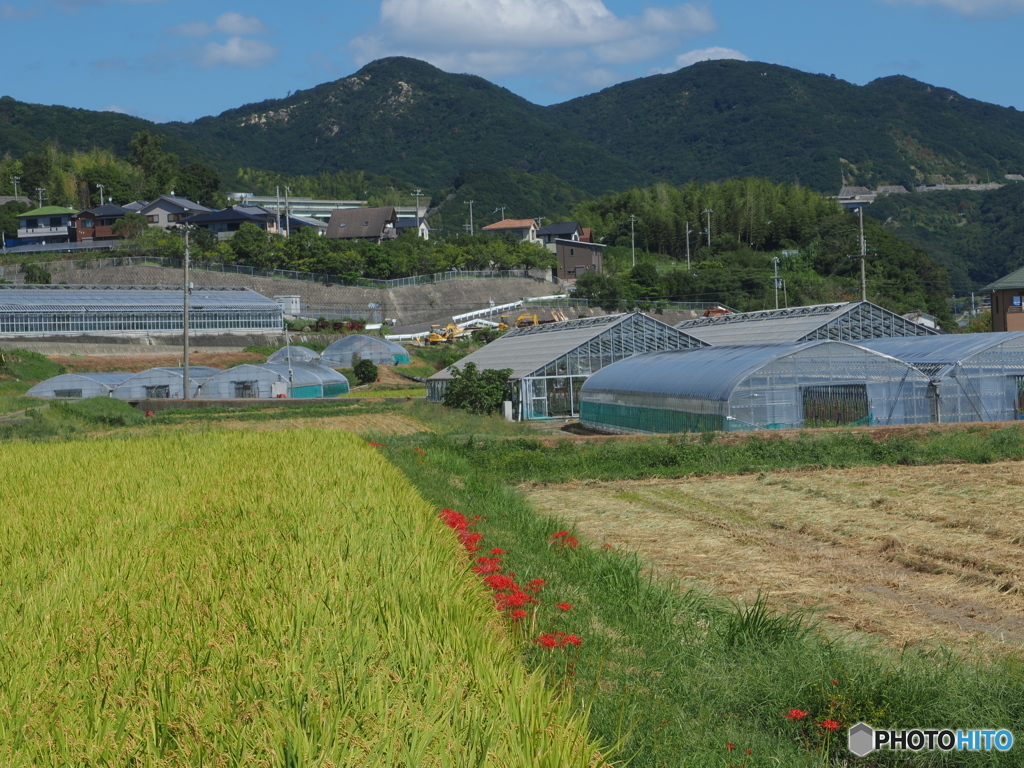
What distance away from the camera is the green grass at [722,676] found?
519 cm

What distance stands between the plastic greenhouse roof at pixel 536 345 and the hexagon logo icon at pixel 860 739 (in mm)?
29678

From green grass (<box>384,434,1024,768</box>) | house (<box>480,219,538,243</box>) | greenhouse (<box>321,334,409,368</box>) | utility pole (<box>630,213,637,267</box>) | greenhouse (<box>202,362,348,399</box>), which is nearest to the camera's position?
green grass (<box>384,434,1024,768</box>)

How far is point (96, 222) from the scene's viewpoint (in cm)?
9256

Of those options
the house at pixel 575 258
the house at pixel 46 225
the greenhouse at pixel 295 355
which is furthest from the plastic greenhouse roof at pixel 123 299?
the house at pixel 575 258

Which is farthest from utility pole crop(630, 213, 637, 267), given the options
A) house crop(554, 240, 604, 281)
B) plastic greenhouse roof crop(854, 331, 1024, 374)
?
plastic greenhouse roof crop(854, 331, 1024, 374)

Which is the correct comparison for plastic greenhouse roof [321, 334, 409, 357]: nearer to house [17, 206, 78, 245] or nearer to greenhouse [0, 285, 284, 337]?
greenhouse [0, 285, 284, 337]

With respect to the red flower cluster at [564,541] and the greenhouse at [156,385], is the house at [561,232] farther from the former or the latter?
the red flower cluster at [564,541]

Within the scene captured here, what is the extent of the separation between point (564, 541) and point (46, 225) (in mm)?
98429

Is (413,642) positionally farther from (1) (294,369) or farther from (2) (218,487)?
(1) (294,369)

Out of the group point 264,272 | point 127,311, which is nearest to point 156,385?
point 127,311

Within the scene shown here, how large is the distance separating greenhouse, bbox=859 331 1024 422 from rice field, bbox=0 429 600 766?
862 inches

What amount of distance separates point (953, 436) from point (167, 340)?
52.9 meters

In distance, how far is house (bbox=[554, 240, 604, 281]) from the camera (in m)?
96.9

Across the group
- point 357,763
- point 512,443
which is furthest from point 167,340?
point 357,763
